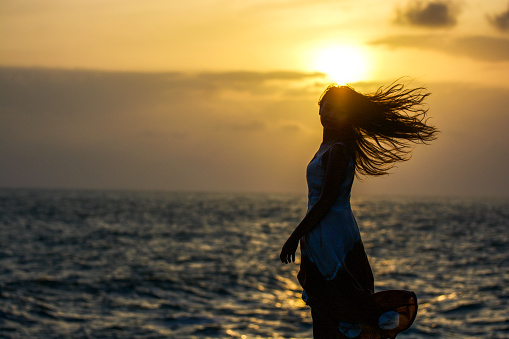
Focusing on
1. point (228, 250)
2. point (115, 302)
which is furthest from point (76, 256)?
point (115, 302)

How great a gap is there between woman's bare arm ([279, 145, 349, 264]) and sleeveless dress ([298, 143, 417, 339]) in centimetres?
6

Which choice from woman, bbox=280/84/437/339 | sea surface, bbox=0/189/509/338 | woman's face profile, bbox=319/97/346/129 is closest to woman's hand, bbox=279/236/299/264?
woman, bbox=280/84/437/339

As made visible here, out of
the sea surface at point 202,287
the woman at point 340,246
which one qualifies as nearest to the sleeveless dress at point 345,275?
the woman at point 340,246

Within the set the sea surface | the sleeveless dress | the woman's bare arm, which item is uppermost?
the woman's bare arm

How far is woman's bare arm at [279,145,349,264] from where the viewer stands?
461cm

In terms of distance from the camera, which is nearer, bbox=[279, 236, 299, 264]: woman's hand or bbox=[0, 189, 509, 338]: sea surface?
bbox=[279, 236, 299, 264]: woman's hand

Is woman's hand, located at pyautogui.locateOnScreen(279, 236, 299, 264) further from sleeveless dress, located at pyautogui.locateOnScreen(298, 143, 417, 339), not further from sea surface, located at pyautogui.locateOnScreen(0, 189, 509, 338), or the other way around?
sea surface, located at pyautogui.locateOnScreen(0, 189, 509, 338)

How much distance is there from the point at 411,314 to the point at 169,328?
12.5 meters

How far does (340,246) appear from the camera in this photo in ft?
15.3

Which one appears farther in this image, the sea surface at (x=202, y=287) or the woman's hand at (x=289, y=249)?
the sea surface at (x=202, y=287)

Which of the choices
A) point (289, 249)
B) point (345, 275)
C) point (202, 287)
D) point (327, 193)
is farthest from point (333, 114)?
point (202, 287)

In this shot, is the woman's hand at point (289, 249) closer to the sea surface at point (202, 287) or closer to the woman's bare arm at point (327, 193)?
the woman's bare arm at point (327, 193)

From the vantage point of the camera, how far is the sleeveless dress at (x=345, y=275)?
184 inches

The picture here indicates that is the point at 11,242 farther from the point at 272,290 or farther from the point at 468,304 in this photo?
the point at 468,304
